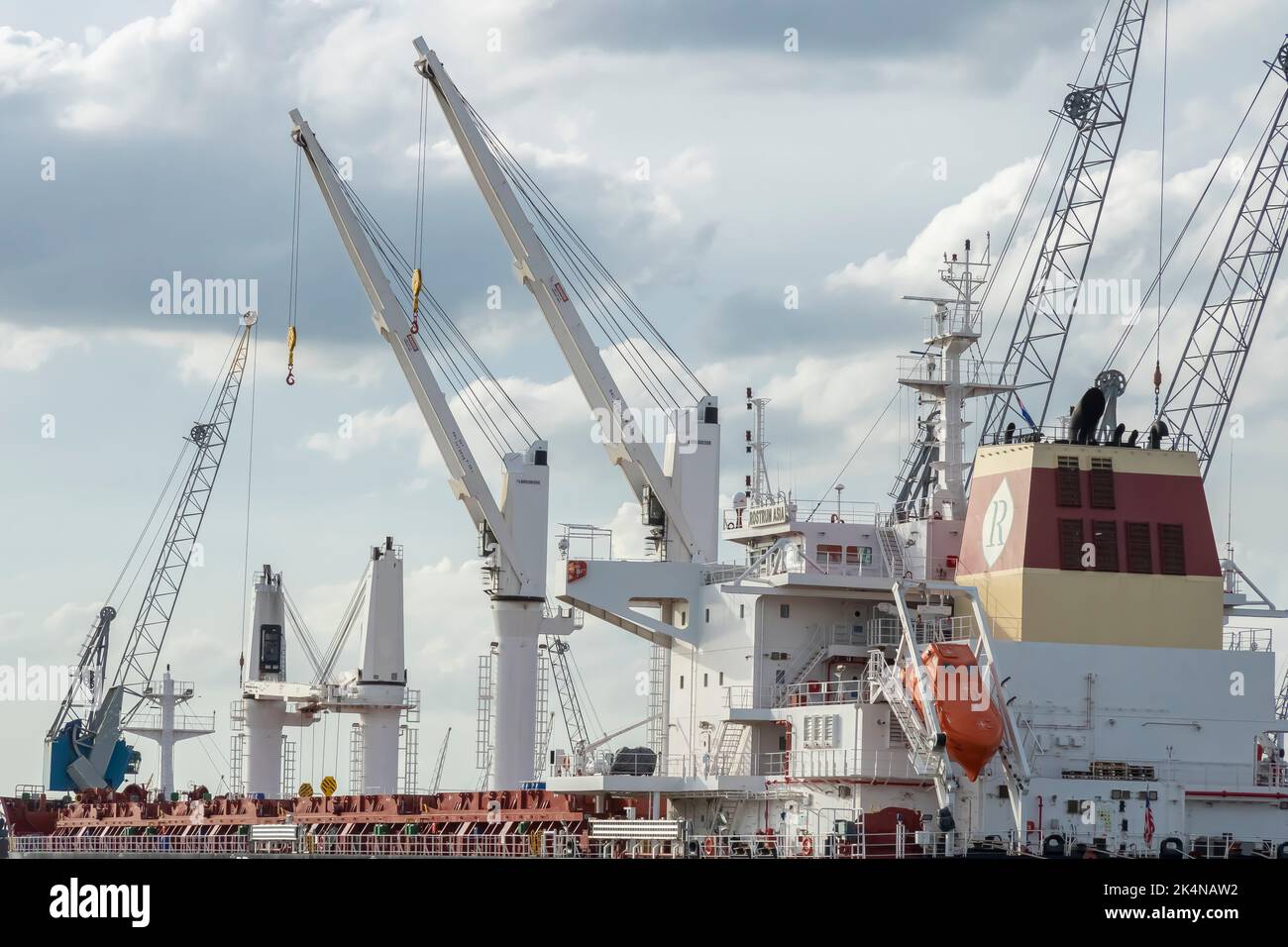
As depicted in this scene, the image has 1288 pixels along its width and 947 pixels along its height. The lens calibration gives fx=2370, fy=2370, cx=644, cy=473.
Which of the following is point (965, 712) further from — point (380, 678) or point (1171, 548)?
point (380, 678)

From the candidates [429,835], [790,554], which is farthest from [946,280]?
[429,835]

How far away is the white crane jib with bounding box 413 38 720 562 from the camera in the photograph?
3031 inches

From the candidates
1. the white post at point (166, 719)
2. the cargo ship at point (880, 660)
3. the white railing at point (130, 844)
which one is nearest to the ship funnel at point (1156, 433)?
the cargo ship at point (880, 660)

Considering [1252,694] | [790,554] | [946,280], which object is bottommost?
[1252,694]

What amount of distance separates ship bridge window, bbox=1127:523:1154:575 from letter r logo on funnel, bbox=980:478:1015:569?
3.03 metres

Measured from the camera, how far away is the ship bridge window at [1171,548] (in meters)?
60.1

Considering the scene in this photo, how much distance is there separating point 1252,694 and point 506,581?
28467 millimetres

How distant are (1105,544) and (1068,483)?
1.79 metres

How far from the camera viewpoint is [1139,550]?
60094mm

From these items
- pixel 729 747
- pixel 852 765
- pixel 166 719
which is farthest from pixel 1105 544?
pixel 166 719

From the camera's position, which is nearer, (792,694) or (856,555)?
(792,694)
